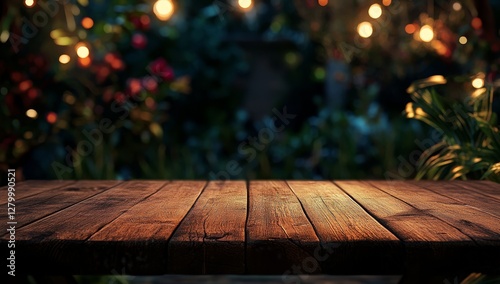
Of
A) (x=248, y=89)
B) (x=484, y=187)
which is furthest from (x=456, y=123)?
(x=248, y=89)

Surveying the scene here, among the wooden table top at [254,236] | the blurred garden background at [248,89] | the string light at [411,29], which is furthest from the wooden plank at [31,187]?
the string light at [411,29]

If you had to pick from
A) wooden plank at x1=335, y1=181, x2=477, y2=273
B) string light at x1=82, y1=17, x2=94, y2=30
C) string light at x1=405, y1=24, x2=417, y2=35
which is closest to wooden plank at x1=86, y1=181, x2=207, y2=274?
wooden plank at x1=335, y1=181, x2=477, y2=273

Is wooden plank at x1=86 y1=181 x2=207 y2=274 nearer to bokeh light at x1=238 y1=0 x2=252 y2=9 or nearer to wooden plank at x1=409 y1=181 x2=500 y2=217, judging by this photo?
wooden plank at x1=409 y1=181 x2=500 y2=217

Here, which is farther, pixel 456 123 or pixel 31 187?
pixel 456 123

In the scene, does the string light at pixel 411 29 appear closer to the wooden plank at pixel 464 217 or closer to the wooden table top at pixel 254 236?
the wooden plank at pixel 464 217

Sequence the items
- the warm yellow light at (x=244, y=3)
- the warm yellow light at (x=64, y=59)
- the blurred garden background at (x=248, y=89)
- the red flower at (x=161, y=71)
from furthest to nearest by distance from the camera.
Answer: the red flower at (x=161, y=71) < the warm yellow light at (x=244, y=3) < the warm yellow light at (x=64, y=59) < the blurred garden background at (x=248, y=89)

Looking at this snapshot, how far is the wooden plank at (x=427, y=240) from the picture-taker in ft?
4.76

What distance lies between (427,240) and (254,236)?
0.37m

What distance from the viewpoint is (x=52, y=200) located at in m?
2.14

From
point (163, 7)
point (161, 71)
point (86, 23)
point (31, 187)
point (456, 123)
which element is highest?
point (163, 7)

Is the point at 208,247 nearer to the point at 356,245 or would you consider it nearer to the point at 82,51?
the point at 356,245

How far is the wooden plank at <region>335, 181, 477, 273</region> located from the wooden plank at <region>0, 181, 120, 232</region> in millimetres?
876

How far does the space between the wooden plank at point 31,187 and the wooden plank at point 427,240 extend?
113 cm

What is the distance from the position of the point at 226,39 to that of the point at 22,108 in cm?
404
